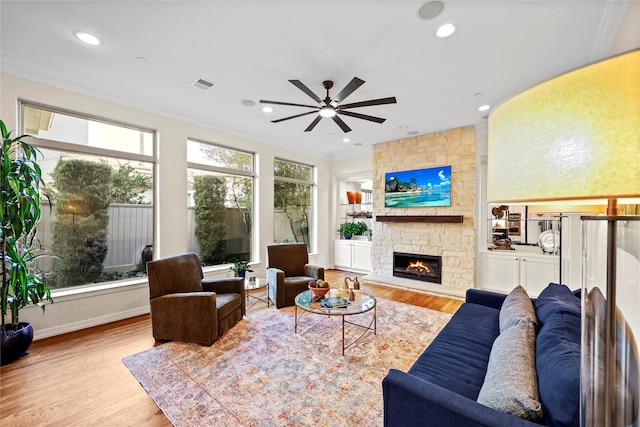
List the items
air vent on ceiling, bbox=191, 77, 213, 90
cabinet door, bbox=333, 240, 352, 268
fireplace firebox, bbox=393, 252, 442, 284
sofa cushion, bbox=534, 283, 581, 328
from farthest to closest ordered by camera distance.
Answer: cabinet door, bbox=333, 240, 352, 268 → fireplace firebox, bbox=393, 252, 442, 284 → air vent on ceiling, bbox=191, 77, 213, 90 → sofa cushion, bbox=534, 283, 581, 328

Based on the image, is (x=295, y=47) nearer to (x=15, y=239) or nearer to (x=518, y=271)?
(x=15, y=239)

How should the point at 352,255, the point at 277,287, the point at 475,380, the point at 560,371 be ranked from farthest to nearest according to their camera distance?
the point at 352,255 → the point at 277,287 → the point at 475,380 → the point at 560,371

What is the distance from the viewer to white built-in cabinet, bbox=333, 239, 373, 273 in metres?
6.28

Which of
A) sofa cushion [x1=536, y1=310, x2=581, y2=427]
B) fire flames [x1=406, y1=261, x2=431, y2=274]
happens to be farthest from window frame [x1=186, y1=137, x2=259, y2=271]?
sofa cushion [x1=536, y1=310, x2=581, y2=427]

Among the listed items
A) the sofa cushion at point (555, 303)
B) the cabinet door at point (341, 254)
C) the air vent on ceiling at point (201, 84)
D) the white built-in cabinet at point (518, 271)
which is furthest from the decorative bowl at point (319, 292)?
the cabinet door at point (341, 254)

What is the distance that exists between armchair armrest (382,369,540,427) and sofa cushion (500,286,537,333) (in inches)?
34.1

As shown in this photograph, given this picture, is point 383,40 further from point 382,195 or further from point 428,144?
point 382,195

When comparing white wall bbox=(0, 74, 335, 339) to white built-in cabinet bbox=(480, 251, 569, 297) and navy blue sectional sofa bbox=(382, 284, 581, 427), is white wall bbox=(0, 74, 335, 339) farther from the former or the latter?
white built-in cabinet bbox=(480, 251, 569, 297)

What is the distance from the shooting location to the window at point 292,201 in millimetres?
5691

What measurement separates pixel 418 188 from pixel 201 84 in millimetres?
4005

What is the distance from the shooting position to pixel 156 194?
3869 mm

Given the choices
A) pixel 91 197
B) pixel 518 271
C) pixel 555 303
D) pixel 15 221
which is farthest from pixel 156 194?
pixel 518 271

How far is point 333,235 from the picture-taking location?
6.86 metres

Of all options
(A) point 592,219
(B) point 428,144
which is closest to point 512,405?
(A) point 592,219
